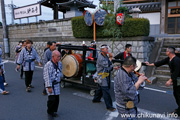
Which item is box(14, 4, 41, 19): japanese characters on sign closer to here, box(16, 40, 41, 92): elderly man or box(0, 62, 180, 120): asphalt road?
box(16, 40, 41, 92): elderly man

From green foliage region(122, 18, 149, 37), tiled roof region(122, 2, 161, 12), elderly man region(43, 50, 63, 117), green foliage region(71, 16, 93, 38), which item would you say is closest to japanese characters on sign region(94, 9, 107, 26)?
green foliage region(71, 16, 93, 38)

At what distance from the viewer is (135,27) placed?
8.50 m

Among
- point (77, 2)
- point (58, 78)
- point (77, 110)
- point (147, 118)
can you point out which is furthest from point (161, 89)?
point (77, 2)

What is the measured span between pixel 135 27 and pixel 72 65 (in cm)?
440

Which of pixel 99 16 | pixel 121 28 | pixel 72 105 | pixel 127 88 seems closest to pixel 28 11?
pixel 99 16

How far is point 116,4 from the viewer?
9.36 m

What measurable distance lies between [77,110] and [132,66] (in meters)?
2.59

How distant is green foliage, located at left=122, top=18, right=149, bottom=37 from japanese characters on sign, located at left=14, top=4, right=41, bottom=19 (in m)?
9.33

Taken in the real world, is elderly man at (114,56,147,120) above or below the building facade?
below

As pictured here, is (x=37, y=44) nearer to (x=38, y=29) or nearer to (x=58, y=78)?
(x=38, y=29)

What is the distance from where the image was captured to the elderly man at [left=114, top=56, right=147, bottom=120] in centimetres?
256

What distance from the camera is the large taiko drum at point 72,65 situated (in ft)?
19.8

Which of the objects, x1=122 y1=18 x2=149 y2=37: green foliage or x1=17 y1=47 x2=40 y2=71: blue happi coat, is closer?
x1=17 y1=47 x2=40 y2=71: blue happi coat

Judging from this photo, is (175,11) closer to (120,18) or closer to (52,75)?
(120,18)
